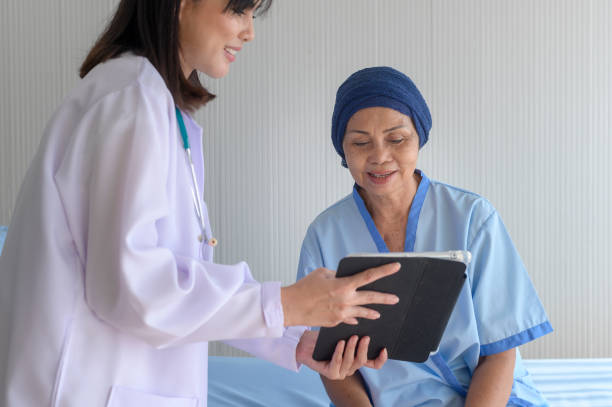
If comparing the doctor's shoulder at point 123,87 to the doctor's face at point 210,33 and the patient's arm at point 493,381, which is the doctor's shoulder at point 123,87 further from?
the patient's arm at point 493,381

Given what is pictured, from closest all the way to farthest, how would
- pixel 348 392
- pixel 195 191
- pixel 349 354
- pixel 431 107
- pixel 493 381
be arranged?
pixel 195 191 → pixel 349 354 → pixel 493 381 → pixel 348 392 → pixel 431 107

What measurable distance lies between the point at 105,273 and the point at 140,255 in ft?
0.21

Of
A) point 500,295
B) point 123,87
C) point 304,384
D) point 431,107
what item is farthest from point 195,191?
point 431,107

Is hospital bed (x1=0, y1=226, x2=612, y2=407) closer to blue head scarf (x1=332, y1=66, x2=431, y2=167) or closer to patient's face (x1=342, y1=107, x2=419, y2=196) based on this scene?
patient's face (x1=342, y1=107, x2=419, y2=196)

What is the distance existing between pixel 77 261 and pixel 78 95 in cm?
26

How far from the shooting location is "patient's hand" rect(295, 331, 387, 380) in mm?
1267

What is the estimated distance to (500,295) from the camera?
1.56 m

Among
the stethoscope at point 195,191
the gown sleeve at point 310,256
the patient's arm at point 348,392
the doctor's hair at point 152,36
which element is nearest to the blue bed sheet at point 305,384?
the patient's arm at point 348,392

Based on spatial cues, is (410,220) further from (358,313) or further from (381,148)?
(358,313)

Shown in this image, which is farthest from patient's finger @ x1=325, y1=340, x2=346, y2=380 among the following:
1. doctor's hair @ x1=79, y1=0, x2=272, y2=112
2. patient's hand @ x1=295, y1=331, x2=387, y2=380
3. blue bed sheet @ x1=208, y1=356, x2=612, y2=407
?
blue bed sheet @ x1=208, y1=356, x2=612, y2=407

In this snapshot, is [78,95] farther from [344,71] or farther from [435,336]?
[344,71]

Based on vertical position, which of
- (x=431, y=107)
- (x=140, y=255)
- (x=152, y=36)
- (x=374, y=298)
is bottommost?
(x=374, y=298)

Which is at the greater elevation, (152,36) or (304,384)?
(152,36)

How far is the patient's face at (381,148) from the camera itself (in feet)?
5.33
